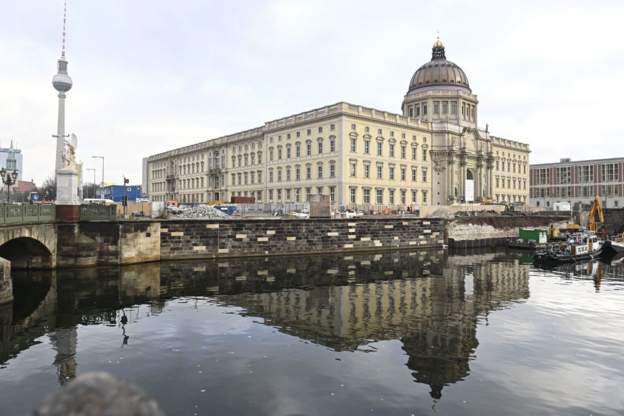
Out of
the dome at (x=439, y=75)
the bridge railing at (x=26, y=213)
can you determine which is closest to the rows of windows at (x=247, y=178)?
the dome at (x=439, y=75)

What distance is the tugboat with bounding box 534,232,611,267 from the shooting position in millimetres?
40562

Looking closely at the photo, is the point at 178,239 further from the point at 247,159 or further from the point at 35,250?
the point at 247,159

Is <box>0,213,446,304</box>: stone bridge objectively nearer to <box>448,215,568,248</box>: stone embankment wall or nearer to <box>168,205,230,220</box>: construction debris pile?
<box>168,205,230,220</box>: construction debris pile

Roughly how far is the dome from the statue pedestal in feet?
247

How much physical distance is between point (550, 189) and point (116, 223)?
131 m

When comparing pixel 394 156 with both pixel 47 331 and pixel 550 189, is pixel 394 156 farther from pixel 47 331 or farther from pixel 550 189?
pixel 550 189

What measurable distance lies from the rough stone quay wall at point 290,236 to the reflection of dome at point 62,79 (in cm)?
5587

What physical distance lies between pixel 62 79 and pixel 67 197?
5521 centimetres

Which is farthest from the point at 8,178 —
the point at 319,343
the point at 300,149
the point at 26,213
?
the point at 300,149

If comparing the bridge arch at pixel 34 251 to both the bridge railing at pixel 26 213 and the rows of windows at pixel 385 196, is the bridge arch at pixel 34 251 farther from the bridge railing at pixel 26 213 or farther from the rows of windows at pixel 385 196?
the rows of windows at pixel 385 196

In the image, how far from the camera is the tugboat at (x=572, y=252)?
40.6m

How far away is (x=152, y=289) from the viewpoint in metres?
23.4

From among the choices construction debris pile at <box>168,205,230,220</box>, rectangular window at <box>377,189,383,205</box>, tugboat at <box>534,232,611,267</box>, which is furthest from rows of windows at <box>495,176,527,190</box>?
construction debris pile at <box>168,205,230,220</box>

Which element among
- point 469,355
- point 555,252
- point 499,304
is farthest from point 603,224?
point 469,355
